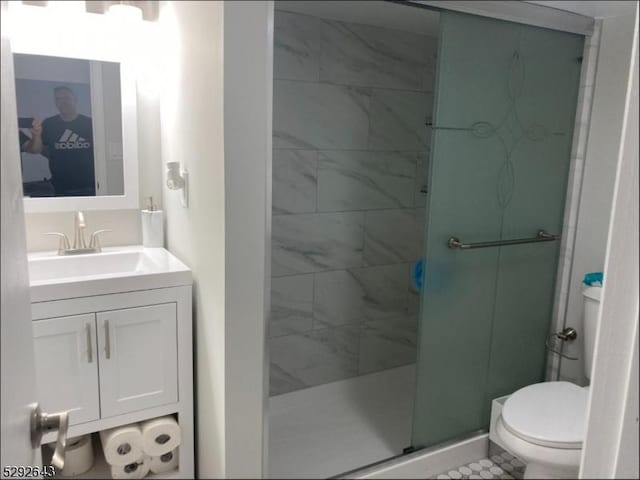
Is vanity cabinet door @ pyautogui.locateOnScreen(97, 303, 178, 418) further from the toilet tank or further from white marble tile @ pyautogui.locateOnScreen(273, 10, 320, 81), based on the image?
the toilet tank

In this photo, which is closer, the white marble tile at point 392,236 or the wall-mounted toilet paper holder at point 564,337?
the wall-mounted toilet paper holder at point 564,337

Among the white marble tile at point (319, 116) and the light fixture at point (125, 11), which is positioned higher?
the light fixture at point (125, 11)

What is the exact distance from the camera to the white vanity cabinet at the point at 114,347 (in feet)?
5.91

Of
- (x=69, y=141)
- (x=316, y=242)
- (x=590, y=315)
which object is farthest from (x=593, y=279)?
(x=69, y=141)

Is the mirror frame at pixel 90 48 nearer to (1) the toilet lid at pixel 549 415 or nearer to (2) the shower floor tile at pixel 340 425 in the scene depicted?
(2) the shower floor tile at pixel 340 425

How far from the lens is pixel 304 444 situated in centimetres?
250

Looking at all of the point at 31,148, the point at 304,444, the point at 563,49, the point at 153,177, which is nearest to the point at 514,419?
the point at 304,444

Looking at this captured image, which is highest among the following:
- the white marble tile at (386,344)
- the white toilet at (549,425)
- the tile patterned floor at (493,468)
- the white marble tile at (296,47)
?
the white marble tile at (296,47)

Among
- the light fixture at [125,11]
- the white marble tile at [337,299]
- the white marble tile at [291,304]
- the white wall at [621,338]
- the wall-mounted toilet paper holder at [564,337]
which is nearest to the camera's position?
the white wall at [621,338]

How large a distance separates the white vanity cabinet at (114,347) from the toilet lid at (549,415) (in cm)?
131

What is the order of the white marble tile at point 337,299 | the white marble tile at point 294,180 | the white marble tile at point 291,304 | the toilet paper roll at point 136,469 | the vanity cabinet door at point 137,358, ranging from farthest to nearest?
the white marble tile at point 337,299 < the white marble tile at point 291,304 < the white marble tile at point 294,180 < the toilet paper roll at point 136,469 < the vanity cabinet door at point 137,358

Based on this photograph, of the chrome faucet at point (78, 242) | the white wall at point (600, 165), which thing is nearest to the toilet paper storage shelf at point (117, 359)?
the chrome faucet at point (78, 242)

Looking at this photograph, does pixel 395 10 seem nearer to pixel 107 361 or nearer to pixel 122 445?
pixel 107 361

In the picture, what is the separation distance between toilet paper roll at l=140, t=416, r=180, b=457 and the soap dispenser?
2.64 ft
